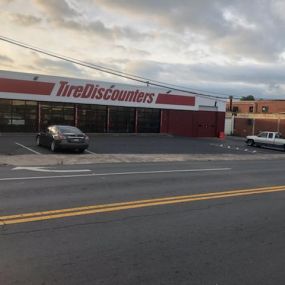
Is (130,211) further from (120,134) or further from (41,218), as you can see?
(120,134)

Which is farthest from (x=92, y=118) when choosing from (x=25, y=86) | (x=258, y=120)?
(x=258, y=120)

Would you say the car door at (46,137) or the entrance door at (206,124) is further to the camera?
the entrance door at (206,124)

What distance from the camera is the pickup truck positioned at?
37600 millimetres

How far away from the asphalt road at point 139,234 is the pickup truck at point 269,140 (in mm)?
27154

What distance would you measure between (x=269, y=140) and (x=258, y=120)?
21.5m

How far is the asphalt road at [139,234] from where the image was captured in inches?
196

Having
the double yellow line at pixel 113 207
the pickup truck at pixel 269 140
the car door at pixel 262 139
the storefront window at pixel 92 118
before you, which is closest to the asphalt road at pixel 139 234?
the double yellow line at pixel 113 207

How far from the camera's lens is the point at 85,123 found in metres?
37.1

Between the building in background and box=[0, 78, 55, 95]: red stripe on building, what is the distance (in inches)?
1313

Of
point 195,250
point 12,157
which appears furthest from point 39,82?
point 195,250

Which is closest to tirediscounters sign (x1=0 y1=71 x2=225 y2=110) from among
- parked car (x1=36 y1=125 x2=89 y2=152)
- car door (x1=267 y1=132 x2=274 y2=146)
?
car door (x1=267 y1=132 x2=274 y2=146)

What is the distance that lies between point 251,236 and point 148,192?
4128 millimetres

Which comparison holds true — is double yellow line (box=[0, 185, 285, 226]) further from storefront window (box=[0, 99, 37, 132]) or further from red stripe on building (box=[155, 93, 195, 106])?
red stripe on building (box=[155, 93, 195, 106])

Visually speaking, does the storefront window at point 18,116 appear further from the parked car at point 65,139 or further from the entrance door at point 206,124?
the entrance door at point 206,124
